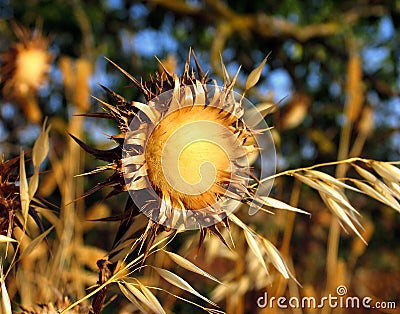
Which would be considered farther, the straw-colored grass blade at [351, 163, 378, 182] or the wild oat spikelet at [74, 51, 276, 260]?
the straw-colored grass blade at [351, 163, 378, 182]

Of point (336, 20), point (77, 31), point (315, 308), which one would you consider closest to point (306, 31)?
point (336, 20)

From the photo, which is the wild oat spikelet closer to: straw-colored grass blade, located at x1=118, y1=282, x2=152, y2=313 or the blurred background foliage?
straw-colored grass blade, located at x1=118, y1=282, x2=152, y2=313

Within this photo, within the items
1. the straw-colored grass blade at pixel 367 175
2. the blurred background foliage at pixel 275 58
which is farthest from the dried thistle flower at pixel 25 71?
the straw-colored grass blade at pixel 367 175

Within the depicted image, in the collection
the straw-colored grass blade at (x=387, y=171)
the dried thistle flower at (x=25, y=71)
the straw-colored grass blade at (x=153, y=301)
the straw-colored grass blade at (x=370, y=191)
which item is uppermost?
the dried thistle flower at (x=25, y=71)

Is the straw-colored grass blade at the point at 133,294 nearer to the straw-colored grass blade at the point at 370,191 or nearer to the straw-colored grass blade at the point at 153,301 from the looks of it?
the straw-colored grass blade at the point at 153,301

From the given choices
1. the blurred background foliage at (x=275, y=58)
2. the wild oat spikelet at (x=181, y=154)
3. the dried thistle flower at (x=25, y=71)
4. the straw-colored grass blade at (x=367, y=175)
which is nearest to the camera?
the wild oat spikelet at (x=181, y=154)

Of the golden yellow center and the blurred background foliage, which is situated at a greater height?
the blurred background foliage

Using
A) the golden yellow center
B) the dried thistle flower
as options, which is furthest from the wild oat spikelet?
the dried thistle flower
